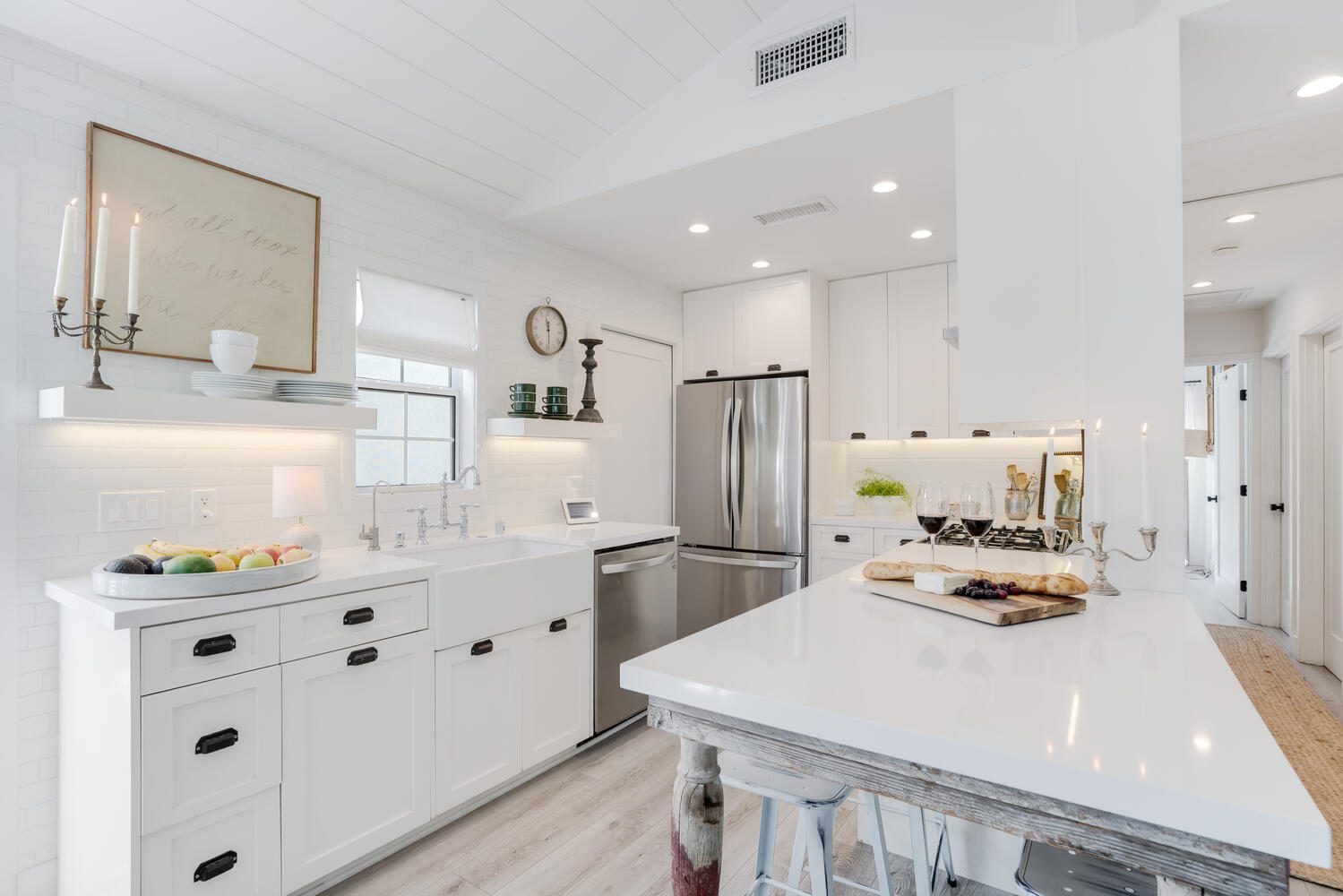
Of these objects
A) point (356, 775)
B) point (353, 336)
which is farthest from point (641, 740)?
point (353, 336)

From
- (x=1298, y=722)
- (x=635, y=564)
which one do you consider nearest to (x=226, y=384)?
(x=635, y=564)

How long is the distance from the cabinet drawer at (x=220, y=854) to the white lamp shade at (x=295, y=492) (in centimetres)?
86

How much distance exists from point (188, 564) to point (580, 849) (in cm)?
152

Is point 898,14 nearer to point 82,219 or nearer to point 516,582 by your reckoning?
point 516,582

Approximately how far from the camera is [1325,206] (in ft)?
10.4

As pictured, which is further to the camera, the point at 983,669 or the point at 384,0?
the point at 384,0

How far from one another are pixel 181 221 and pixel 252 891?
207 cm

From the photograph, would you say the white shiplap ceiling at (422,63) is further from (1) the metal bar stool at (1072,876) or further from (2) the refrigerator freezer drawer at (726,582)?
(1) the metal bar stool at (1072,876)

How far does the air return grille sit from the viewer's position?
2350 mm

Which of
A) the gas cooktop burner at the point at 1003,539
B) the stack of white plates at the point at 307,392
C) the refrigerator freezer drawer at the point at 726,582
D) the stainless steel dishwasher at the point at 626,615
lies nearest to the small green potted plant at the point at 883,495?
the refrigerator freezer drawer at the point at 726,582

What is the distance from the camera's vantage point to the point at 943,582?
162cm

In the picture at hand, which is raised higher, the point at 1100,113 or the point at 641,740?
the point at 1100,113

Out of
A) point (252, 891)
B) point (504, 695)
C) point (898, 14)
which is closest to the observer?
point (252, 891)

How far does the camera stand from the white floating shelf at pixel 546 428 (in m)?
3.27
